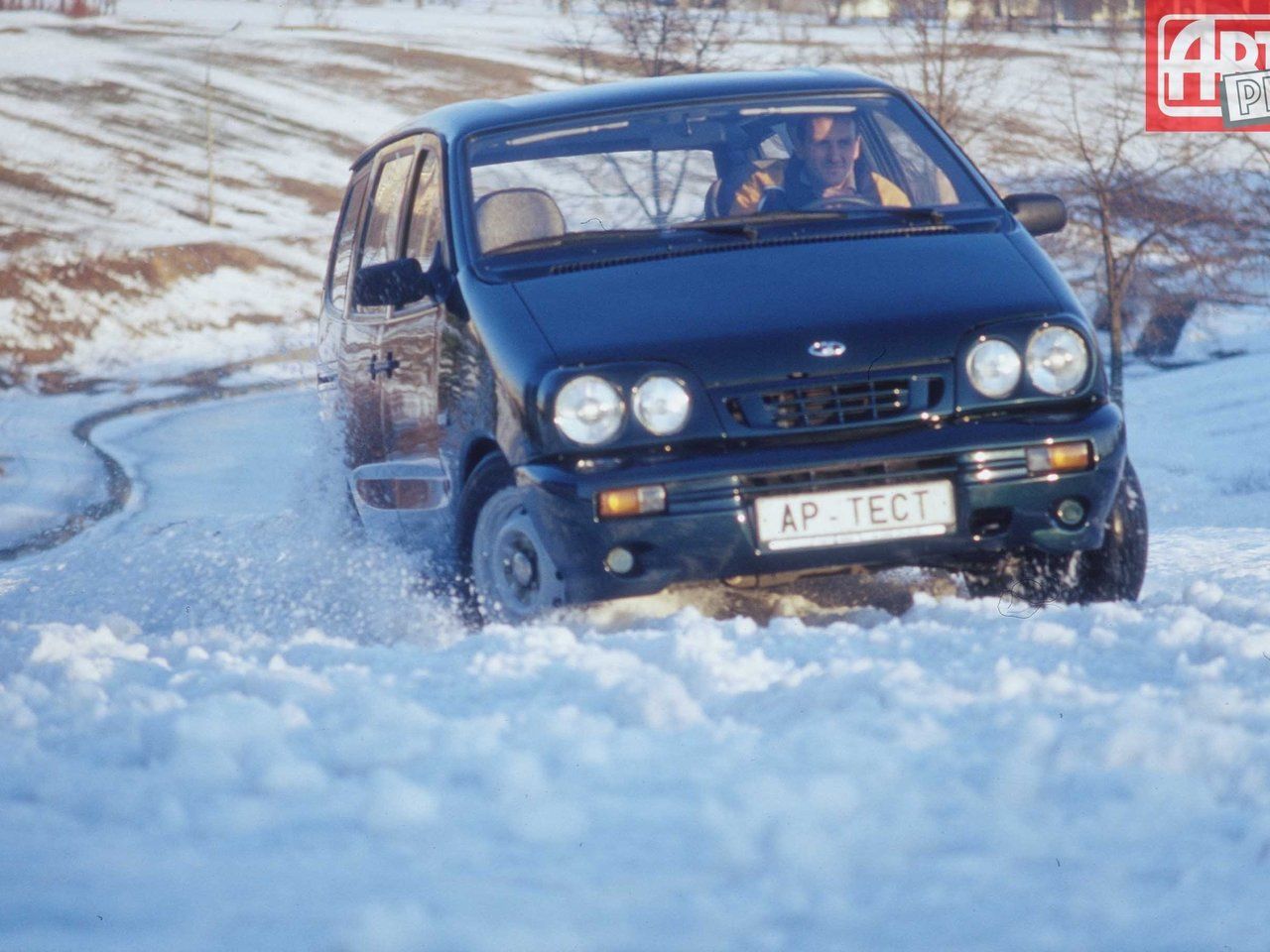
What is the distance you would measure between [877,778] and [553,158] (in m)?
2.94

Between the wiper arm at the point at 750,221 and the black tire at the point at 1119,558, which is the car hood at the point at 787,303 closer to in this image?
the wiper arm at the point at 750,221

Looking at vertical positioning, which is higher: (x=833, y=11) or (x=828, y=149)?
(x=833, y=11)

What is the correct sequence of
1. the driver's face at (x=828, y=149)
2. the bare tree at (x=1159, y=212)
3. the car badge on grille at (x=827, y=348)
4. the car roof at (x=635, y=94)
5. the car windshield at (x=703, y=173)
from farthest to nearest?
1. the bare tree at (x=1159, y=212)
2. the car roof at (x=635, y=94)
3. the driver's face at (x=828, y=149)
4. the car windshield at (x=703, y=173)
5. the car badge on grille at (x=827, y=348)

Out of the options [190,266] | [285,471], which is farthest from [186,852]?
[190,266]

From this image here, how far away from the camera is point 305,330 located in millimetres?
31797

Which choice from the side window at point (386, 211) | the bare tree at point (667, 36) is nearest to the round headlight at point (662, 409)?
the side window at point (386, 211)

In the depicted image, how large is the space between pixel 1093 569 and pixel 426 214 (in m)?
2.36

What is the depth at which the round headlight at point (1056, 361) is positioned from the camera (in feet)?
14.6

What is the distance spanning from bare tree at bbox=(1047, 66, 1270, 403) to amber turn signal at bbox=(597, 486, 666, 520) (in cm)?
1407

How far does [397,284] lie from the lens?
5156 mm

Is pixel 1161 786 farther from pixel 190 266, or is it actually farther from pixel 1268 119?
pixel 190 266

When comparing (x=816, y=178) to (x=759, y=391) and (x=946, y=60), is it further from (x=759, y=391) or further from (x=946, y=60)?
(x=946, y=60)

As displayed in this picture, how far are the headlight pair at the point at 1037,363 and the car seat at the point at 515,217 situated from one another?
1.40 m

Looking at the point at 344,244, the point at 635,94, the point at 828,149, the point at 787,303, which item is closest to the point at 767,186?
the point at 828,149
